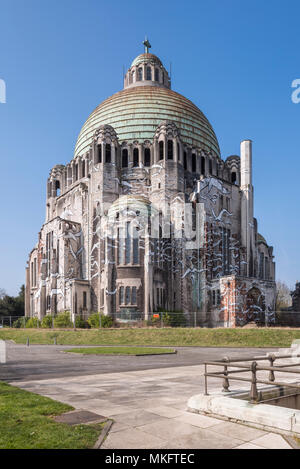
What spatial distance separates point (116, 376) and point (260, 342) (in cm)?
1994

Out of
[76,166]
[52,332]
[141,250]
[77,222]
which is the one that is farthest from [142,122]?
[52,332]

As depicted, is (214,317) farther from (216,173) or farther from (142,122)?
(142,122)

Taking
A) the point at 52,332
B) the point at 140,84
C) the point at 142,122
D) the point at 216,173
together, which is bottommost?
the point at 52,332

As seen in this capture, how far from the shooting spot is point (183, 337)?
1411 inches

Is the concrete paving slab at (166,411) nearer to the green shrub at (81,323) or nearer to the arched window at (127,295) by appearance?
the arched window at (127,295)

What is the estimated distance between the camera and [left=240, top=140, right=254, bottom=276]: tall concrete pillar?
6266 centimetres

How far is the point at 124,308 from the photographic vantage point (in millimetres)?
50094

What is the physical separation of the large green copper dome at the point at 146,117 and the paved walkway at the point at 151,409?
5249 centimetres

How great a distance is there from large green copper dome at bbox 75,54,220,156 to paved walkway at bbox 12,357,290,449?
5249cm

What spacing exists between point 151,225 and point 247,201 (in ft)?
62.7

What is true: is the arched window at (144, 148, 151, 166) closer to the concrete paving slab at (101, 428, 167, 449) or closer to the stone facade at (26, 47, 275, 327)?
the stone facade at (26, 47, 275, 327)

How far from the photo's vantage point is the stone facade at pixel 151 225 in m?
50.8

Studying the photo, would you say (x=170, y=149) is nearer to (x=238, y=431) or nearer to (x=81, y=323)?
(x=81, y=323)

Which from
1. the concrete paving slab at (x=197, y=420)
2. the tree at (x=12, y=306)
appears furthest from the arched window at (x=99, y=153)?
the concrete paving slab at (x=197, y=420)
